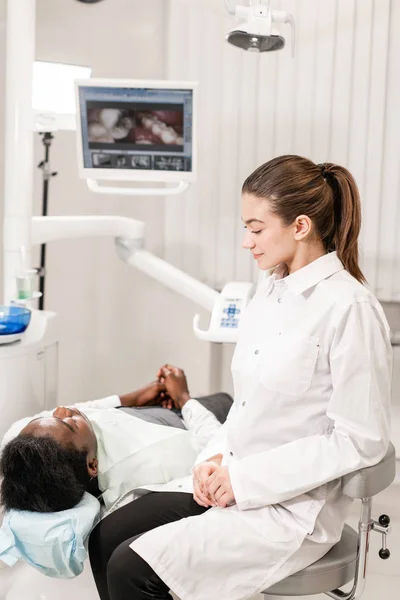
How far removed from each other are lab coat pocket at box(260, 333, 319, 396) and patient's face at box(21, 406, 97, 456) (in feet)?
1.74

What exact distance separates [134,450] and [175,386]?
533 mm

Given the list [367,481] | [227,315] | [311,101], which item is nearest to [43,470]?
[367,481]

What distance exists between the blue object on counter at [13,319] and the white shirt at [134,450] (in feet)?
1.05

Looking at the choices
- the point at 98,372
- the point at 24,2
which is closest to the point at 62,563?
the point at 24,2

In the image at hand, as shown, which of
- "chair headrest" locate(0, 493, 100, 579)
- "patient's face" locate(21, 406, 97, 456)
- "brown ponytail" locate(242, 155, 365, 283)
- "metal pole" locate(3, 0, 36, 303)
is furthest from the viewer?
"metal pole" locate(3, 0, 36, 303)

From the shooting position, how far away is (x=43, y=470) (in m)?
1.65

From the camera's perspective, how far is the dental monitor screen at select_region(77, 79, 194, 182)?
2.57m

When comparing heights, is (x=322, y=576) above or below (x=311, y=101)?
below

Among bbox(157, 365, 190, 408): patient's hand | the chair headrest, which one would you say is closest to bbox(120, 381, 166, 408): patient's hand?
bbox(157, 365, 190, 408): patient's hand

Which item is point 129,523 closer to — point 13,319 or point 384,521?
point 384,521

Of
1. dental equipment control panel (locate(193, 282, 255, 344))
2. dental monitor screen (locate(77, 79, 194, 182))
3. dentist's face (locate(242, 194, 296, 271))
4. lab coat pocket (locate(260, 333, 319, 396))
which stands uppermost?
dental monitor screen (locate(77, 79, 194, 182))

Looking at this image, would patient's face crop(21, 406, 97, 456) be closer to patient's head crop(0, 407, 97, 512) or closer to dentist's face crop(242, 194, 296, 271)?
patient's head crop(0, 407, 97, 512)

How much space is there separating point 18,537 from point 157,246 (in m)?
1.97

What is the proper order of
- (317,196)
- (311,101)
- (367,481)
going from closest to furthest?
(367,481) → (317,196) → (311,101)
